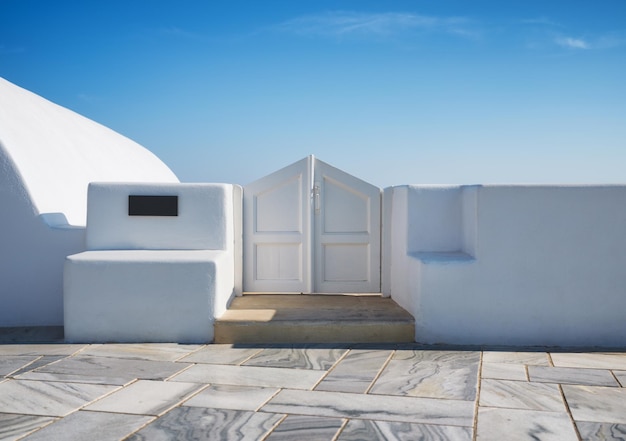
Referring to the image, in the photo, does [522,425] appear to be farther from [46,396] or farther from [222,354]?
[46,396]

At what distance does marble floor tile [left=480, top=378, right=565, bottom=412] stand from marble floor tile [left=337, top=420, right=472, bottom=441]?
1.91ft

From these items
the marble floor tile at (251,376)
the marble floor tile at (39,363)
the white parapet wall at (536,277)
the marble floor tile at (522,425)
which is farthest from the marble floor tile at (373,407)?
the marble floor tile at (39,363)

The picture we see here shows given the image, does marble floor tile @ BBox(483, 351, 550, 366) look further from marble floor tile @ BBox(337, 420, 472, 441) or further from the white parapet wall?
marble floor tile @ BBox(337, 420, 472, 441)

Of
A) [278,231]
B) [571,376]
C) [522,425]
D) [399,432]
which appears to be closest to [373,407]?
[399,432]

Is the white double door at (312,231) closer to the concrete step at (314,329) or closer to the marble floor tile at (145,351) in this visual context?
the concrete step at (314,329)

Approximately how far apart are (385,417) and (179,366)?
200 cm

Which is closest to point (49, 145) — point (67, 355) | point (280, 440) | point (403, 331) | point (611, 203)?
point (67, 355)

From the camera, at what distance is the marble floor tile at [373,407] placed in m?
3.77

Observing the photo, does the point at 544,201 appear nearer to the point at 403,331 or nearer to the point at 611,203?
the point at 611,203

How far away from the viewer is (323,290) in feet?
24.3

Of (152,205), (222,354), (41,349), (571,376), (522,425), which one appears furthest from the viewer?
(152,205)

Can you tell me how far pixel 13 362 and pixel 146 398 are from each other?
173cm

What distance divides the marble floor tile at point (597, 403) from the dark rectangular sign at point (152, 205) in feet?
14.0

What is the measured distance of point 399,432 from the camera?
352cm
